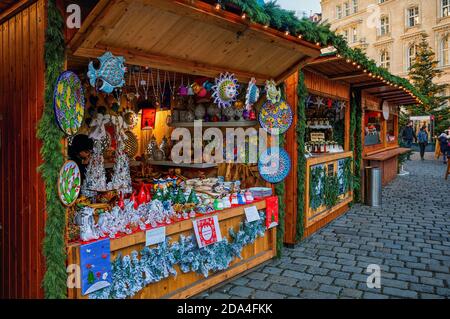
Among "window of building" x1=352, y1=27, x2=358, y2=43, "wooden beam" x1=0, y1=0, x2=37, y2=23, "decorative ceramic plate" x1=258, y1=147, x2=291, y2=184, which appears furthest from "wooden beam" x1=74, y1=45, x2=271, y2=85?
"window of building" x1=352, y1=27, x2=358, y2=43

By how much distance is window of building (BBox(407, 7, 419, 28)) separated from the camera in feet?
97.6

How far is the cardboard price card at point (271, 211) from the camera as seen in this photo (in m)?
5.14

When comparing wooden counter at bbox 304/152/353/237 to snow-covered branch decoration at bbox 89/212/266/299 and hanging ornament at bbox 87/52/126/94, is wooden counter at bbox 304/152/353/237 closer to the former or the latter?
snow-covered branch decoration at bbox 89/212/266/299

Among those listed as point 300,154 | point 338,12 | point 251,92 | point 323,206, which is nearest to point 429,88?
point 338,12

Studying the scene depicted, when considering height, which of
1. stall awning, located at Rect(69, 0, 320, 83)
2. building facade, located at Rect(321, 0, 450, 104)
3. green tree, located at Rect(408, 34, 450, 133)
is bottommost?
stall awning, located at Rect(69, 0, 320, 83)

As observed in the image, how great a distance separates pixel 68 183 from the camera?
9.73 feet

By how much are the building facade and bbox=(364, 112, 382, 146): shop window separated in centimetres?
1652

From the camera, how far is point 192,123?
6.49 meters

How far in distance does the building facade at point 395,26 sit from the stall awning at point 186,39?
26433mm

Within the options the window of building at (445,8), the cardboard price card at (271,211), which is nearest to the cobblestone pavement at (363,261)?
the cardboard price card at (271,211)

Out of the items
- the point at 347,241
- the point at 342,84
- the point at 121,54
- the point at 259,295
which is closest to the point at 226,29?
the point at 121,54

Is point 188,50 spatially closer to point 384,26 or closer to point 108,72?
point 108,72

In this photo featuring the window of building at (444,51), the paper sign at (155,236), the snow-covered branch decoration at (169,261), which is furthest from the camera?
the window of building at (444,51)

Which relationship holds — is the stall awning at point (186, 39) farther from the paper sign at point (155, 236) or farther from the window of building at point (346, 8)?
the window of building at point (346, 8)
